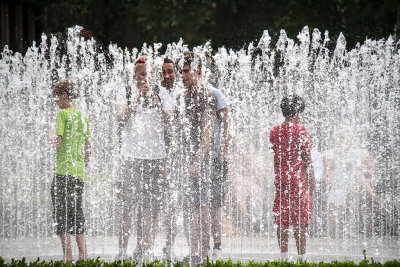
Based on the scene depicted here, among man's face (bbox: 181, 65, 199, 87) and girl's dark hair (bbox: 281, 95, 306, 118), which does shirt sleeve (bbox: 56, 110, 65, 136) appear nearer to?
man's face (bbox: 181, 65, 199, 87)

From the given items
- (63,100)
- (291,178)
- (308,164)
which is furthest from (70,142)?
(308,164)

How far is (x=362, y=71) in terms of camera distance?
10.2 metres

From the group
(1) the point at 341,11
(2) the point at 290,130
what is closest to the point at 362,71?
(2) the point at 290,130

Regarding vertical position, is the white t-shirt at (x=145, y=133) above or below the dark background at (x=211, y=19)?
below

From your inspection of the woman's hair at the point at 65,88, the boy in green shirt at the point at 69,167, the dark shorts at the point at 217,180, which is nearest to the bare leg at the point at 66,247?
the boy in green shirt at the point at 69,167

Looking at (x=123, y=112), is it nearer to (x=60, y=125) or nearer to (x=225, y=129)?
(x=60, y=125)

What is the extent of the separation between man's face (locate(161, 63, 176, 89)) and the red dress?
1076 mm

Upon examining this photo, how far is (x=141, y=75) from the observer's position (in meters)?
5.37

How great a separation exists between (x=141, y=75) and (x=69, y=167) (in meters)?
1.03

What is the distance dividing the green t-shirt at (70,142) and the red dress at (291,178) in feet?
5.65

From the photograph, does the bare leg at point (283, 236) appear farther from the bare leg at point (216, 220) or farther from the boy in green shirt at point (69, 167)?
the boy in green shirt at point (69, 167)

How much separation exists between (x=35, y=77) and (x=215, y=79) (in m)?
3.24

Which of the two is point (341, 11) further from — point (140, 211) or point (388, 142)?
point (140, 211)

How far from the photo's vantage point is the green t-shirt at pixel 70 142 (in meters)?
5.20
